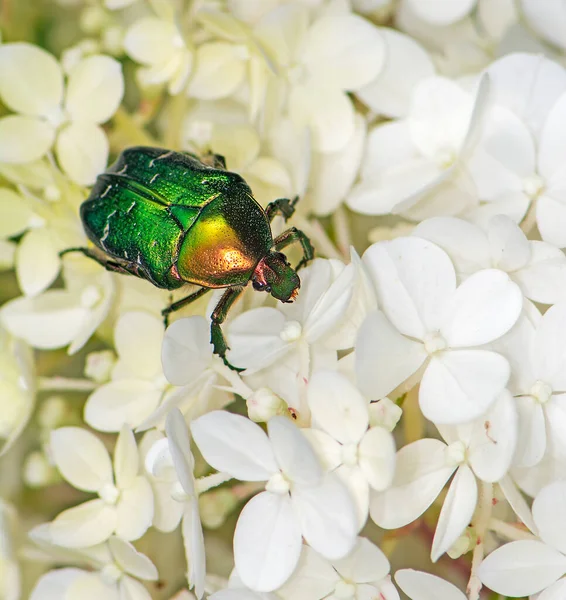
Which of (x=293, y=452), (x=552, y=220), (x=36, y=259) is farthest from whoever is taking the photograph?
(x=36, y=259)

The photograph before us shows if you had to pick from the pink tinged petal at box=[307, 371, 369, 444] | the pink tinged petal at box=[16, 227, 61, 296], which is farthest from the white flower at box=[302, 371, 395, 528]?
the pink tinged petal at box=[16, 227, 61, 296]

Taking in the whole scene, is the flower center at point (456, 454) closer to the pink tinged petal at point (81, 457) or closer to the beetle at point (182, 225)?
the beetle at point (182, 225)

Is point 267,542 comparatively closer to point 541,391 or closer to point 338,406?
point 338,406

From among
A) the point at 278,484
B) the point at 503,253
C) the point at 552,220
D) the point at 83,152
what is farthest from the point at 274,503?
the point at 83,152

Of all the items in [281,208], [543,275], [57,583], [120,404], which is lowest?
[57,583]

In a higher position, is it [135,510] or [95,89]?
[95,89]
